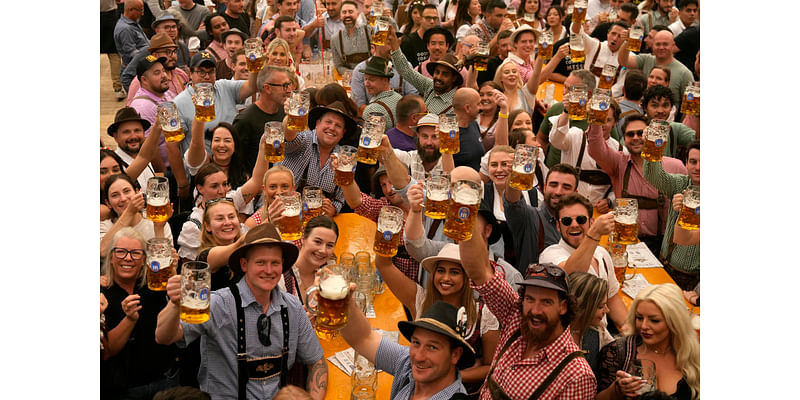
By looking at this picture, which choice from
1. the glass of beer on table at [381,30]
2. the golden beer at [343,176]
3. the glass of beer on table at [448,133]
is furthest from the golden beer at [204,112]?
the glass of beer on table at [381,30]

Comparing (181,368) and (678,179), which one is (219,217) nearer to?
(181,368)

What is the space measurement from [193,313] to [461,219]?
3.53 feet

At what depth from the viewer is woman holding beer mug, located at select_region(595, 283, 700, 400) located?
10.9 feet

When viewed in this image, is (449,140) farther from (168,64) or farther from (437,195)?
(168,64)

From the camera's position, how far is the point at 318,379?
136 inches

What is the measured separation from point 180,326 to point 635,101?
449 centimetres

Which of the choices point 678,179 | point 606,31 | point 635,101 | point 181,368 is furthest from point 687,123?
point 181,368

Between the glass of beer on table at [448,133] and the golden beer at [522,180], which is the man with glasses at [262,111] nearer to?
the glass of beer on table at [448,133]

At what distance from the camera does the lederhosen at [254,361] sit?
3299 mm

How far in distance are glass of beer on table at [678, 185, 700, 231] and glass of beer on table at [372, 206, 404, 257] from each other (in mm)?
1590

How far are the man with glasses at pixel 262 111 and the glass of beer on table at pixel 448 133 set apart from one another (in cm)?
157

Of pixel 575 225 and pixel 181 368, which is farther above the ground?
pixel 575 225

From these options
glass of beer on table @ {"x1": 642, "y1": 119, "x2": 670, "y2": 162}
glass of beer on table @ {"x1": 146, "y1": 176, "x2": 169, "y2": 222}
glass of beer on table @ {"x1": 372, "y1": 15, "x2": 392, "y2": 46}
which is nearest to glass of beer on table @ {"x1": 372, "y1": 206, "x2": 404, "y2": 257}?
glass of beer on table @ {"x1": 146, "y1": 176, "x2": 169, "y2": 222}

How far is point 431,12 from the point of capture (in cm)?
815
